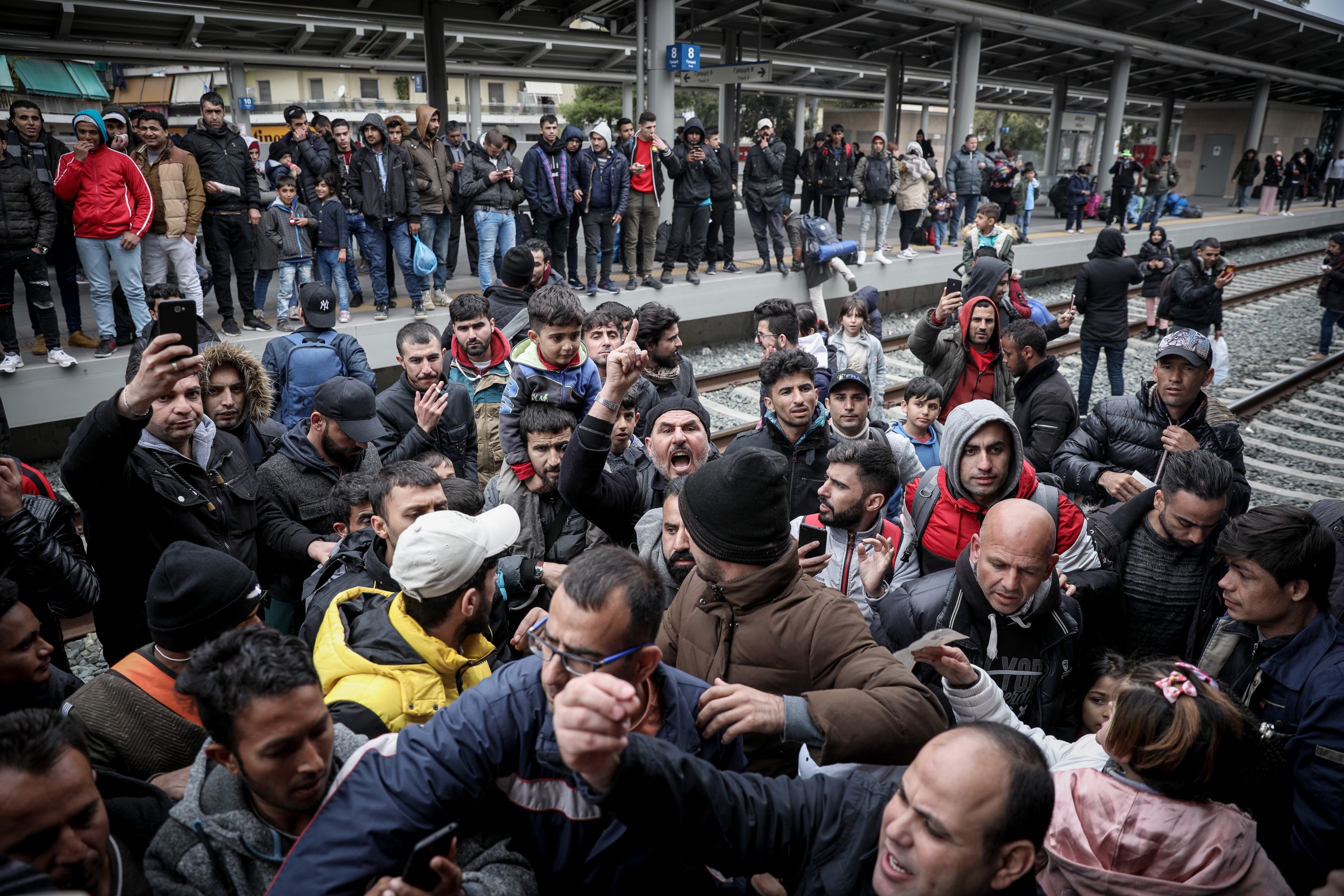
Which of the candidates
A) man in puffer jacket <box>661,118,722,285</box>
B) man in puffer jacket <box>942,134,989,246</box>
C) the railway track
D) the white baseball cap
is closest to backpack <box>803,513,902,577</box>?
the white baseball cap

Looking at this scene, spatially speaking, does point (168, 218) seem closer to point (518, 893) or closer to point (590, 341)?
point (590, 341)

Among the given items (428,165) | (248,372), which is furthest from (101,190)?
(248,372)

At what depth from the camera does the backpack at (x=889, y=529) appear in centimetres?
364

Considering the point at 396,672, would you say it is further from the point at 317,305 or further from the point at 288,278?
the point at 288,278

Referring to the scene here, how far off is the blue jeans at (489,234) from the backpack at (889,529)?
25.6ft

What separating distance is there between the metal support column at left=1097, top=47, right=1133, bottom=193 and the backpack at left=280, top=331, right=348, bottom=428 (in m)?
21.9

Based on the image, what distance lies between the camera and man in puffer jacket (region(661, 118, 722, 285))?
1189cm

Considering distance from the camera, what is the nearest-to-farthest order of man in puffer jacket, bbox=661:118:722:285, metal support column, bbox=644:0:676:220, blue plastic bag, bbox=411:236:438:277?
1. blue plastic bag, bbox=411:236:438:277
2. man in puffer jacket, bbox=661:118:722:285
3. metal support column, bbox=644:0:676:220

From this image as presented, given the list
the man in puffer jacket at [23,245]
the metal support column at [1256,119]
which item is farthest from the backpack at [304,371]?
the metal support column at [1256,119]

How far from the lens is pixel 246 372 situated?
4504 millimetres

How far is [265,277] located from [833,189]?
10120 mm

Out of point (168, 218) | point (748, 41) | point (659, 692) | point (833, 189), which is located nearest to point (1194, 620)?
point (659, 692)

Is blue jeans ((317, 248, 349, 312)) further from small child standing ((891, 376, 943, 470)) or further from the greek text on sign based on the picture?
small child standing ((891, 376, 943, 470))

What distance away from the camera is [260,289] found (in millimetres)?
9805
